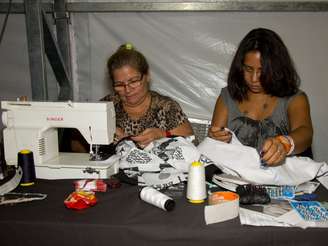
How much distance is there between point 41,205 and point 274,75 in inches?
49.3

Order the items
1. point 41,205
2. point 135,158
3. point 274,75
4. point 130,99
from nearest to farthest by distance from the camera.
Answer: point 41,205, point 135,158, point 274,75, point 130,99

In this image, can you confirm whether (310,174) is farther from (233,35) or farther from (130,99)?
(233,35)

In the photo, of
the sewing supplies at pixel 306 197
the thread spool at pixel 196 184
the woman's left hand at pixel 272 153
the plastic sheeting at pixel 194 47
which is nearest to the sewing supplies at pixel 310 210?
the sewing supplies at pixel 306 197

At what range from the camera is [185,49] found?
99.0 inches

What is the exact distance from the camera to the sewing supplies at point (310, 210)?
1034 mm

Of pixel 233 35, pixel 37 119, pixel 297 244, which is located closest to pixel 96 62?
pixel 233 35

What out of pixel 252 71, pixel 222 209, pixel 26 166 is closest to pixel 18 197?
pixel 26 166

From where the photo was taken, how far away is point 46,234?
1.05 meters

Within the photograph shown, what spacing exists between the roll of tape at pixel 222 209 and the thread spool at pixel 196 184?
0.06 meters

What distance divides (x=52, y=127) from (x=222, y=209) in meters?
0.82

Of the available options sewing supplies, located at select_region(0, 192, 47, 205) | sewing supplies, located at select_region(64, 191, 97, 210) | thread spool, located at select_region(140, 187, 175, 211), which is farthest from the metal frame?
thread spool, located at select_region(140, 187, 175, 211)

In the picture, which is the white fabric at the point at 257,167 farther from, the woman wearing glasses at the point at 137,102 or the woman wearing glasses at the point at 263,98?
the woman wearing glasses at the point at 137,102

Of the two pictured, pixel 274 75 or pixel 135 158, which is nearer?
pixel 135 158

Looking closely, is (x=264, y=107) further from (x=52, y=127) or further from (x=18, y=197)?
(x=18, y=197)
